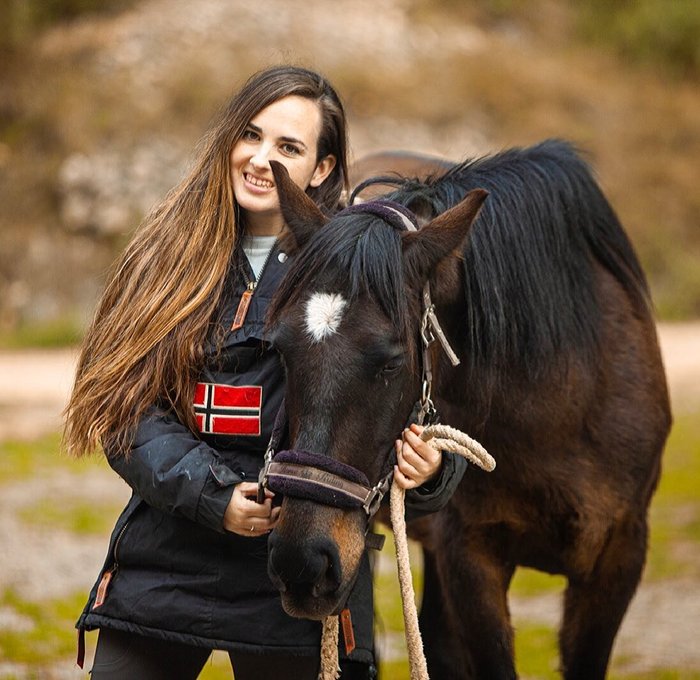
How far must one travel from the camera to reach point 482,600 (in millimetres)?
2887

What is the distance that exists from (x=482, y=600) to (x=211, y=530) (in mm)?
967

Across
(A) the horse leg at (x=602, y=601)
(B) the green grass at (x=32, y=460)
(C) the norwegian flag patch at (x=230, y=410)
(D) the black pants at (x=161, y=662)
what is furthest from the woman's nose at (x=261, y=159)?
(B) the green grass at (x=32, y=460)

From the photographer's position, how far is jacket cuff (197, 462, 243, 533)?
209cm

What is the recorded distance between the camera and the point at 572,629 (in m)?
3.05

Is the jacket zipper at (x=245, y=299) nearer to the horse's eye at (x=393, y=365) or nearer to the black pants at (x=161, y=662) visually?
the horse's eye at (x=393, y=365)

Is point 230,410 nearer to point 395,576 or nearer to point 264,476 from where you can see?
point 264,476

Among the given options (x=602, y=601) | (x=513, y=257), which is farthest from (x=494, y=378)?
(x=602, y=601)

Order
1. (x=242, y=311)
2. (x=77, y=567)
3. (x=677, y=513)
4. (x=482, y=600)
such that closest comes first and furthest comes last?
1. (x=242, y=311)
2. (x=482, y=600)
3. (x=77, y=567)
4. (x=677, y=513)

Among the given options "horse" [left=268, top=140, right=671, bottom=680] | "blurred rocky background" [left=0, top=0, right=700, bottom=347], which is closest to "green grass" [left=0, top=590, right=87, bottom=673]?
"horse" [left=268, top=140, right=671, bottom=680]

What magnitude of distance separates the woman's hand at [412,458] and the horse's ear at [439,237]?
330mm

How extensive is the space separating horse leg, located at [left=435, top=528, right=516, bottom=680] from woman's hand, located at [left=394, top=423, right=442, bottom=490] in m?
0.81

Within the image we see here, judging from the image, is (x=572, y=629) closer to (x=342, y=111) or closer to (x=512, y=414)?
(x=512, y=414)

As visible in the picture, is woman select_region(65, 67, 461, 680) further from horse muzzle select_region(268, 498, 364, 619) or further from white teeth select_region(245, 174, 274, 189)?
horse muzzle select_region(268, 498, 364, 619)

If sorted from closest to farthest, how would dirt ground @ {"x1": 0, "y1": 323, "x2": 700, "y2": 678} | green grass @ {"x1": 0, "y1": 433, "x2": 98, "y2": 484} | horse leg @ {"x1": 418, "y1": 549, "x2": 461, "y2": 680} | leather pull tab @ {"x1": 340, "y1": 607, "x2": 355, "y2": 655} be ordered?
leather pull tab @ {"x1": 340, "y1": 607, "x2": 355, "y2": 655}
horse leg @ {"x1": 418, "y1": 549, "x2": 461, "y2": 680}
dirt ground @ {"x1": 0, "y1": 323, "x2": 700, "y2": 678}
green grass @ {"x1": 0, "y1": 433, "x2": 98, "y2": 484}
